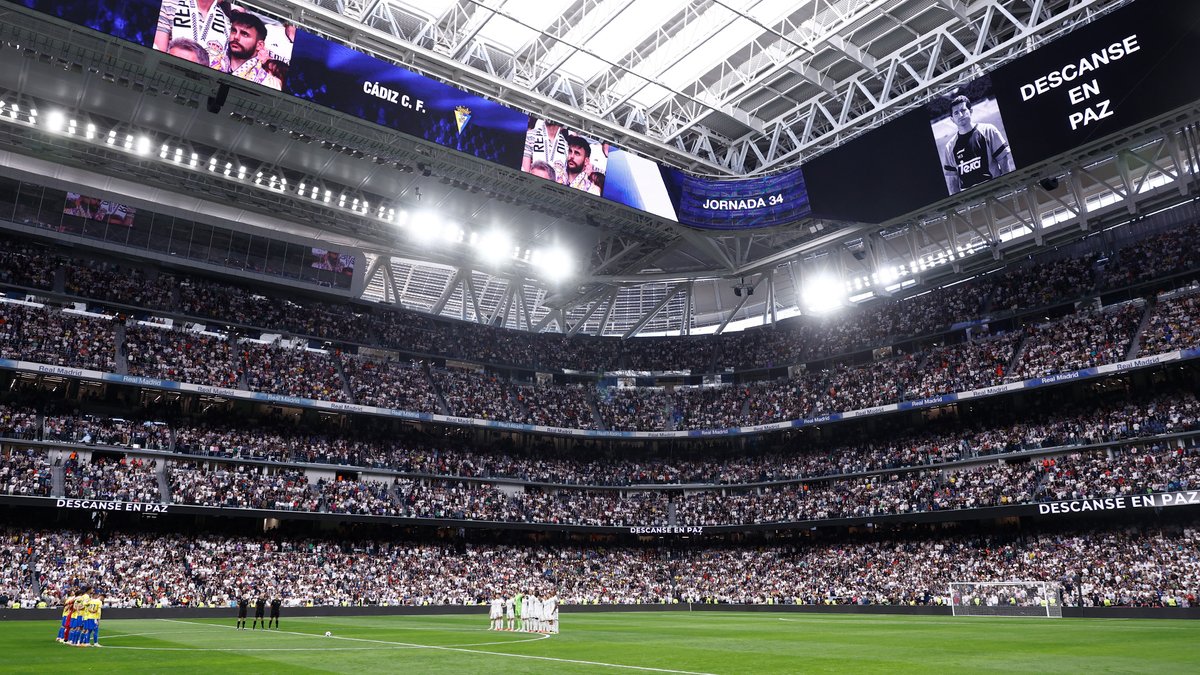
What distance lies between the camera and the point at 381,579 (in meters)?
49.2

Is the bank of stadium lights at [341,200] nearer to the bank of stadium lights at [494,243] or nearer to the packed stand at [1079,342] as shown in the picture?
the bank of stadium lights at [494,243]

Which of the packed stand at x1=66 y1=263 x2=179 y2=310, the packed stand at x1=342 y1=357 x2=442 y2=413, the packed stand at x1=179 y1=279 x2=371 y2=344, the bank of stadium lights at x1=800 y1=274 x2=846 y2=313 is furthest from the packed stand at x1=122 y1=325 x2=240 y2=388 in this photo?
the bank of stadium lights at x1=800 y1=274 x2=846 y2=313

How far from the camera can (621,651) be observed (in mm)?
19906

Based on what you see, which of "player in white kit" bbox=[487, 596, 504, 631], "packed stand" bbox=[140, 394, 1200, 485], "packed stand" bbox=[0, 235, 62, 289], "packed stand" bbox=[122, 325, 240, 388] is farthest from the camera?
"packed stand" bbox=[122, 325, 240, 388]

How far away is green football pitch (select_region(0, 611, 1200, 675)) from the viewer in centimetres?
1528

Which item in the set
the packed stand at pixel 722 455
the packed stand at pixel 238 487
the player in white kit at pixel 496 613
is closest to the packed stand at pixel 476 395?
the packed stand at pixel 722 455

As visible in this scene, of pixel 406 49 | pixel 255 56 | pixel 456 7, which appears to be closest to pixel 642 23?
pixel 456 7

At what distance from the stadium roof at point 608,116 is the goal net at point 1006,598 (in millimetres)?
18645

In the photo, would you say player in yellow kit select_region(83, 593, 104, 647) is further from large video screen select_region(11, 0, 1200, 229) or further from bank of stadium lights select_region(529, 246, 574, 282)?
bank of stadium lights select_region(529, 246, 574, 282)

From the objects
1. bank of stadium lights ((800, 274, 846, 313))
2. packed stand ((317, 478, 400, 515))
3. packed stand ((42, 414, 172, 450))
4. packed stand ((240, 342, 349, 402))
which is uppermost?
bank of stadium lights ((800, 274, 846, 313))

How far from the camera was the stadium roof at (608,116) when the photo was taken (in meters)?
38.1

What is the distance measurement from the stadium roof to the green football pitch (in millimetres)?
23555

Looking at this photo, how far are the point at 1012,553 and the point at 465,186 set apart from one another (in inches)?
1424

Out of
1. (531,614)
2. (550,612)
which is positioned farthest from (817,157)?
(531,614)
